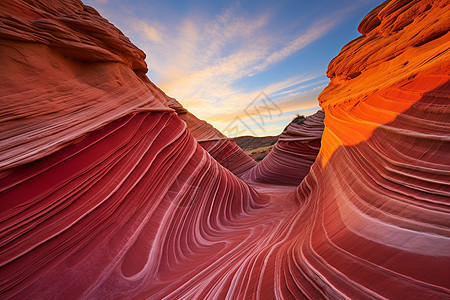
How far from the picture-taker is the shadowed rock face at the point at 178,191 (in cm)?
114

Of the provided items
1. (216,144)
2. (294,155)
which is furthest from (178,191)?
(216,144)

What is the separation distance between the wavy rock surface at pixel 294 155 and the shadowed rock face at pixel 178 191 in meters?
4.08

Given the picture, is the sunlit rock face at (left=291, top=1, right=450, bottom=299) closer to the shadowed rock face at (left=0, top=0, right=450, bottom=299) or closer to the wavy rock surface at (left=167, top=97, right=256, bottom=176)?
the shadowed rock face at (left=0, top=0, right=450, bottom=299)

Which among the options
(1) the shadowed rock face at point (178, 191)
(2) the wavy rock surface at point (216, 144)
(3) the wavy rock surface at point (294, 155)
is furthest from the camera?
(2) the wavy rock surface at point (216, 144)

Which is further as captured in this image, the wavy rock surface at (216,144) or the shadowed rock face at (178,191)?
the wavy rock surface at (216,144)

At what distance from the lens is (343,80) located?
564 centimetres

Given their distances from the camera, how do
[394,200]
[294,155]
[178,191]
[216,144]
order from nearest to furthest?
1. [394,200]
2. [178,191]
3. [294,155]
4. [216,144]

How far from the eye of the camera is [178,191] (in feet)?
11.2

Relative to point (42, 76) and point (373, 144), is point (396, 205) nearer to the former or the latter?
point (373, 144)

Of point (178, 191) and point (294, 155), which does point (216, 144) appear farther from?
point (178, 191)

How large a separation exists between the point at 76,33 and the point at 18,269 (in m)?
4.64

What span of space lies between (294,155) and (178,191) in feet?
→ 22.6

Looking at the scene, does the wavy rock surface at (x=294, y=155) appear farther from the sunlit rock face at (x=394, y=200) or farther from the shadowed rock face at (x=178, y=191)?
the sunlit rock face at (x=394, y=200)

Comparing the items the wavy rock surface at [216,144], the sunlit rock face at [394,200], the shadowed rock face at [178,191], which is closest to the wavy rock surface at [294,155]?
the wavy rock surface at [216,144]
